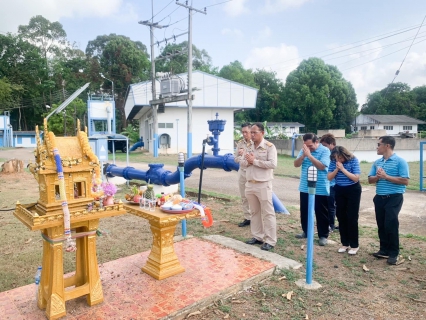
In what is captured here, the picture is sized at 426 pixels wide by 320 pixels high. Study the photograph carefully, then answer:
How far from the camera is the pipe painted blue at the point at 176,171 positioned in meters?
6.72

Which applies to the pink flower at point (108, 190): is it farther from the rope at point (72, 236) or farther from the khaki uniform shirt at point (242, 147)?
the khaki uniform shirt at point (242, 147)

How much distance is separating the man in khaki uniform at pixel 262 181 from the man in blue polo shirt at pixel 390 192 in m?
1.34

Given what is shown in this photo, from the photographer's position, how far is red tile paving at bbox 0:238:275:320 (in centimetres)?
302

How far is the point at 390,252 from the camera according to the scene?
427 centimetres

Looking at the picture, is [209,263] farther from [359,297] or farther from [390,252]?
[390,252]

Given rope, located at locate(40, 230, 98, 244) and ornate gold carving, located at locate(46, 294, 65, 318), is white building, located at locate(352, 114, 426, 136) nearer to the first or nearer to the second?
rope, located at locate(40, 230, 98, 244)

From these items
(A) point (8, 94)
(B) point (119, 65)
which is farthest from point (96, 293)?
(A) point (8, 94)

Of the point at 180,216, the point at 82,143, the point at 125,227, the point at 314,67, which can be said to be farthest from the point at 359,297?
the point at 314,67

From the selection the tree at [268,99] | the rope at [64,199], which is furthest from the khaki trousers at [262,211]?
the tree at [268,99]

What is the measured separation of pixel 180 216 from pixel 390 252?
2757mm

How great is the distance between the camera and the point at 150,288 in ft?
11.4

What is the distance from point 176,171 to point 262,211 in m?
3.39

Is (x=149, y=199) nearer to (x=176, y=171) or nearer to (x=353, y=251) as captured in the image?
(x=353, y=251)


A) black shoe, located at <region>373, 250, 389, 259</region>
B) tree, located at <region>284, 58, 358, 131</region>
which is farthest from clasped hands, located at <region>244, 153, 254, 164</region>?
tree, located at <region>284, 58, 358, 131</region>
